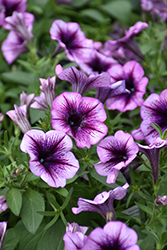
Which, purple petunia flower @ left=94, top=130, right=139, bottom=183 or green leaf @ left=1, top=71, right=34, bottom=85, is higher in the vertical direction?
purple petunia flower @ left=94, top=130, right=139, bottom=183

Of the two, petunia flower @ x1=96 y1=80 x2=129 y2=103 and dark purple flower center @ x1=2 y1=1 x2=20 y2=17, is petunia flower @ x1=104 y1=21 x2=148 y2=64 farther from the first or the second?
dark purple flower center @ x1=2 y1=1 x2=20 y2=17

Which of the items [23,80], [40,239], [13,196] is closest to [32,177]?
[13,196]

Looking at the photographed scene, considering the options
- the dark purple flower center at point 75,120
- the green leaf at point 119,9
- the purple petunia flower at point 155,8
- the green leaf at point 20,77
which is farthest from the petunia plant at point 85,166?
the green leaf at point 119,9

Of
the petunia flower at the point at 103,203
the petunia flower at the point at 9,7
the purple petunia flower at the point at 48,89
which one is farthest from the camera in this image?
the petunia flower at the point at 9,7

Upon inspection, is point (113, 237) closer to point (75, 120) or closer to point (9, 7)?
point (75, 120)

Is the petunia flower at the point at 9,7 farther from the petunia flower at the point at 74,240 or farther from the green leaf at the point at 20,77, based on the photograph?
the petunia flower at the point at 74,240

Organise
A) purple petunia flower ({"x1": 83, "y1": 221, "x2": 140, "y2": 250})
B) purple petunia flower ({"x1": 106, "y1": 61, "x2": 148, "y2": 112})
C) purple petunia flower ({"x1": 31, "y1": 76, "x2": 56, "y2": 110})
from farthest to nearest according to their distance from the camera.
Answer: purple petunia flower ({"x1": 106, "y1": 61, "x2": 148, "y2": 112}), purple petunia flower ({"x1": 31, "y1": 76, "x2": 56, "y2": 110}), purple petunia flower ({"x1": 83, "y1": 221, "x2": 140, "y2": 250})

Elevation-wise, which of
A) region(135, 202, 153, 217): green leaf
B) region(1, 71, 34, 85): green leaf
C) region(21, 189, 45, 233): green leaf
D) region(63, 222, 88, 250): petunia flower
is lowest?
region(1, 71, 34, 85): green leaf

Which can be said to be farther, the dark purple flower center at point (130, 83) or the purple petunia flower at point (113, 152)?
the dark purple flower center at point (130, 83)

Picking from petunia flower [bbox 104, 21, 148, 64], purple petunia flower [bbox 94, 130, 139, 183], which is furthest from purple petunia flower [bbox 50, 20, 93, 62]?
purple petunia flower [bbox 94, 130, 139, 183]
